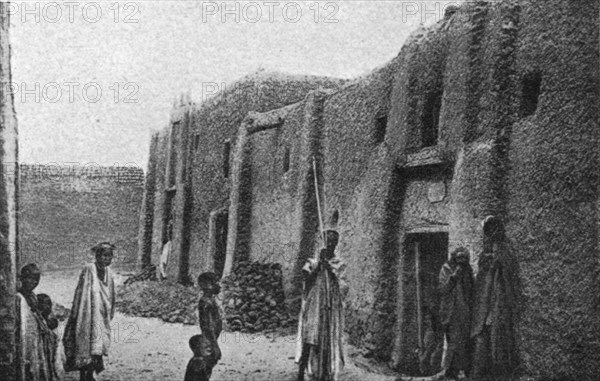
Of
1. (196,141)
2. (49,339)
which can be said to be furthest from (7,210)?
(196,141)

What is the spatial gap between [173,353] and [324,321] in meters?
3.32

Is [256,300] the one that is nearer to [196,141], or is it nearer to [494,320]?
[494,320]

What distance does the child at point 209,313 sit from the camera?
8.48 metres

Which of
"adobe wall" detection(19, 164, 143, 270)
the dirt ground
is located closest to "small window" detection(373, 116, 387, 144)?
the dirt ground

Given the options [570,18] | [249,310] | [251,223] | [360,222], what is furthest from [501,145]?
[251,223]

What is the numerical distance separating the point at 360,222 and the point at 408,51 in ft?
9.48

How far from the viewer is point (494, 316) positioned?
8484mm

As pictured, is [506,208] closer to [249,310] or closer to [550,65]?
[550,65]

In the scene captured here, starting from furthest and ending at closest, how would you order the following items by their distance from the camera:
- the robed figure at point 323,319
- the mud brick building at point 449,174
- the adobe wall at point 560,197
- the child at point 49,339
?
the robed figure at point 323,319 < the child at point 49,339 < the mud brick building at point 449,174 < the adobe wall at point 560,197

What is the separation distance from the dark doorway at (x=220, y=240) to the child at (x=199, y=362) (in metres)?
9.95

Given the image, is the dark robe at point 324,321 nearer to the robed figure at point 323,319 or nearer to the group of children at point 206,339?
the robed figure at point 323,319

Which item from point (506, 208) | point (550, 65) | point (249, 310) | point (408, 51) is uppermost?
point (408, 51)

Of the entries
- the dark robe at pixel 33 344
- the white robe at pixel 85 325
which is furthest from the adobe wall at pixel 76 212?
the dark robe at pixel 33 344

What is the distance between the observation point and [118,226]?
771 inches
